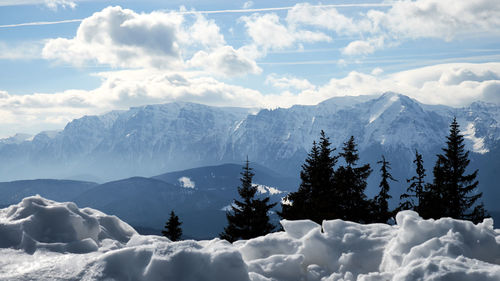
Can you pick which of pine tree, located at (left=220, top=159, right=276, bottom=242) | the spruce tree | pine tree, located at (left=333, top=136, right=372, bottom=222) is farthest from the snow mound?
pine tree, located at (left=220, top=159, right=276, bottom=242)

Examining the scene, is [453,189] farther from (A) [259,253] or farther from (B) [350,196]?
(A) [259,253]

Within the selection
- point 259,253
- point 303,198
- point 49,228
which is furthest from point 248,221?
point 49,228

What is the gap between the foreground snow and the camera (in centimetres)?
653

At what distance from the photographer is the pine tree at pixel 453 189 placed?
33.2m

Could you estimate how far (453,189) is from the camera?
113ft

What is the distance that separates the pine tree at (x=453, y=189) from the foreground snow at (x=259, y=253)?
1050 inches

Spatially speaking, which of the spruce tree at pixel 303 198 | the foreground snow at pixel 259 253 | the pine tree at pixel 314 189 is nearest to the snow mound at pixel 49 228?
the foreground snow at pixel 259 253

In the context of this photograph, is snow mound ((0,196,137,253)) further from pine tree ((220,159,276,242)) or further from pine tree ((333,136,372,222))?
pine tree ((220,159,276,242))

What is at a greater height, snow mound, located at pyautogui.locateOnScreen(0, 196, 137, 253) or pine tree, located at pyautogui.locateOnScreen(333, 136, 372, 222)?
snow mound, located at pyautogui.locateOnScreen(0, 196, 137, 253)

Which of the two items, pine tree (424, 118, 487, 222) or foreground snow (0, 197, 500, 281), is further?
pine tree (424, 118, 487, 222)

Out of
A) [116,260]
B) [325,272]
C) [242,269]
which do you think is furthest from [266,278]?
[116,260]

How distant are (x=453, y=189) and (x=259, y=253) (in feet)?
103

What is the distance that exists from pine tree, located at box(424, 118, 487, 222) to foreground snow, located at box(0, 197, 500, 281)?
26.7 meters

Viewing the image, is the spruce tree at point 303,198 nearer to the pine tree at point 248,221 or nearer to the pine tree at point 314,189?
the pine tree at point 314,189
